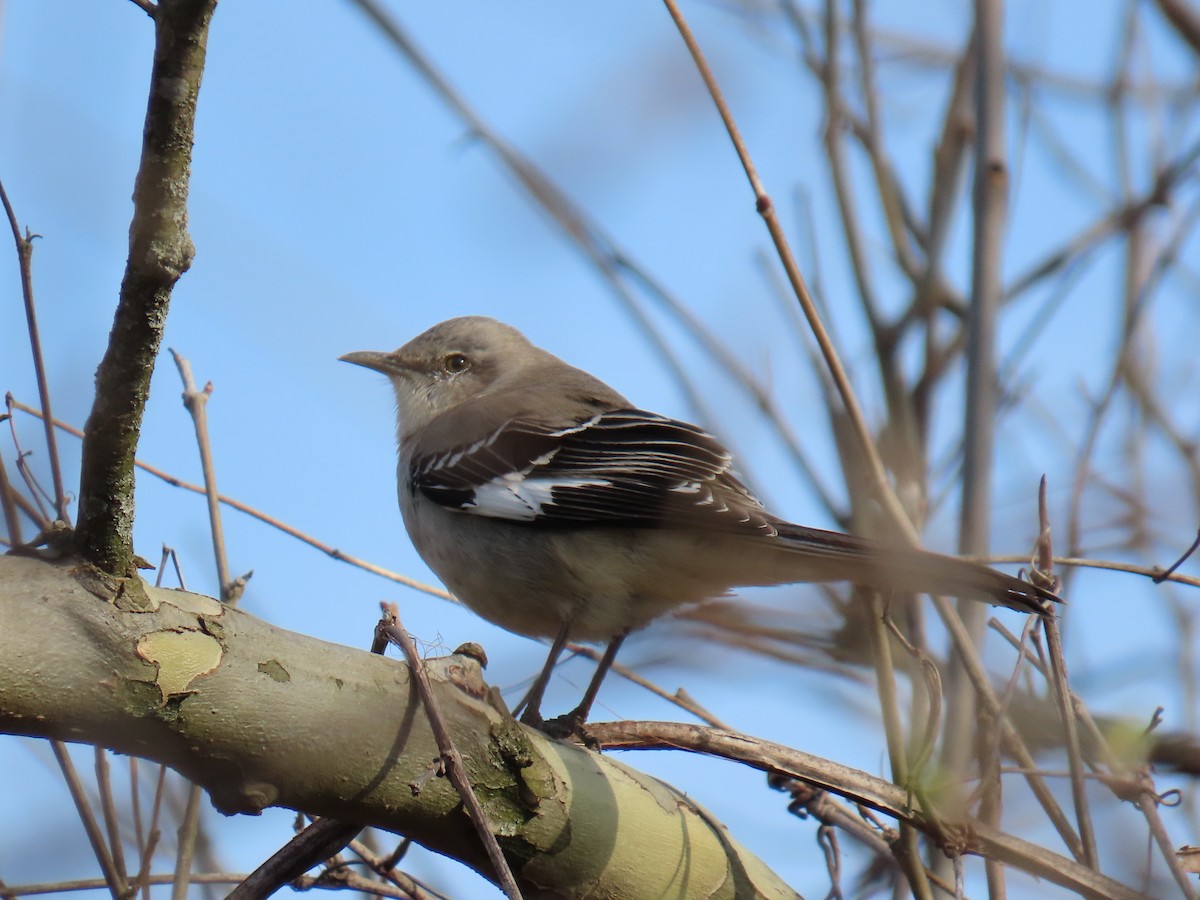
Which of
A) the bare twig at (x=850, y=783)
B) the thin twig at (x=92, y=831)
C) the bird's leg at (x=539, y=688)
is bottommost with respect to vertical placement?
the thin twig at (x=92, y=831)

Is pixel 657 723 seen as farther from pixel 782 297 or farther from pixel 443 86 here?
pixel 443 86

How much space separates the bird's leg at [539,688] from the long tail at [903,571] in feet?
2.46

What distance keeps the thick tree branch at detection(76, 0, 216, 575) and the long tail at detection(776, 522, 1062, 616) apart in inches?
49.1

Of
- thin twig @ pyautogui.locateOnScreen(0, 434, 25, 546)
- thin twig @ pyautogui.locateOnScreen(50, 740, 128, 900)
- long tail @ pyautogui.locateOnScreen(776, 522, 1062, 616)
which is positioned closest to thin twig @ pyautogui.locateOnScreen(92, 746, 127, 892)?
thin twig @ pyautogui.locateOnScreen(50, 740, 128, 900)

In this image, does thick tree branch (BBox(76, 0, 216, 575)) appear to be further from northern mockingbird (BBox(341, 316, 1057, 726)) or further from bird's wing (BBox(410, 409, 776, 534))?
bird's wing (BBox(410, 409, 776, 534))

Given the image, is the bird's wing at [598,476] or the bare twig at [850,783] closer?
the bare twig at [850,783]

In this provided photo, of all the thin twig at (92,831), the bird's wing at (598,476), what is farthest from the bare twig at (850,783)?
the thin twig at (92,831)

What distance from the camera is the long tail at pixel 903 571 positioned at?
2084 millimetres

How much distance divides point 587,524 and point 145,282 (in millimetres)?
2291

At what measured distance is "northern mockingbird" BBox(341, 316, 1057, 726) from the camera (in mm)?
3498

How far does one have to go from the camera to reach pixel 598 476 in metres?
4.01

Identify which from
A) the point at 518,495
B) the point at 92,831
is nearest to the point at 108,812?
the point at 92,831

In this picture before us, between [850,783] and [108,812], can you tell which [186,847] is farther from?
[850,783]

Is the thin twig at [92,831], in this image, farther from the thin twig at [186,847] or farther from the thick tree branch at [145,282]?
the thick tree branch at [145,282]
